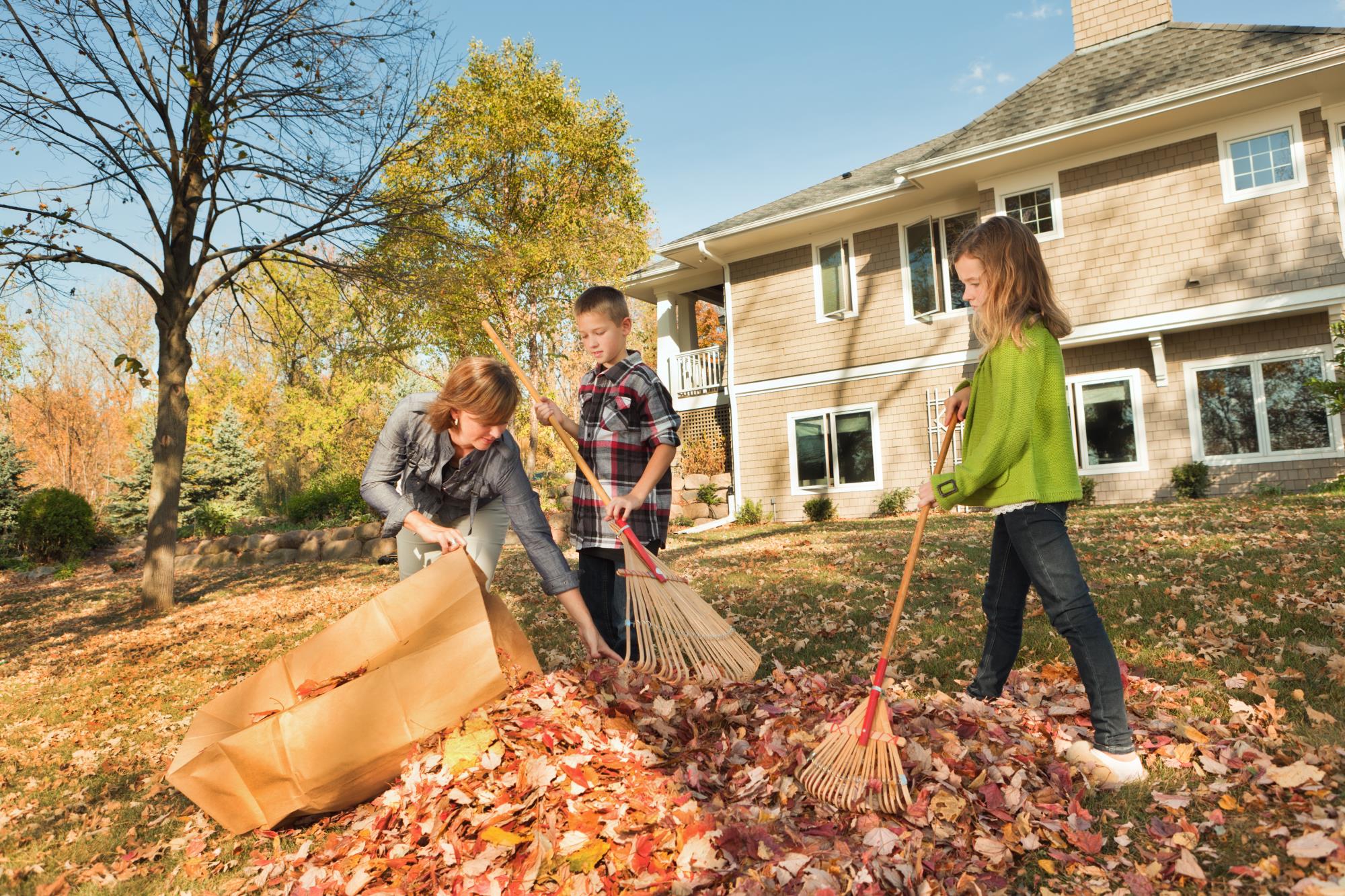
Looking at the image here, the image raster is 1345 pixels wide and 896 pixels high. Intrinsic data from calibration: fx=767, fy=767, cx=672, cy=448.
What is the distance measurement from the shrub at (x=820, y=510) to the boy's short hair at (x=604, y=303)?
11.3 metres

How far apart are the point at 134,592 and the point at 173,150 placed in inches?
214

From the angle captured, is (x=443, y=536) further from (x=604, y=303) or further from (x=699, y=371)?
(x=699, y=371)

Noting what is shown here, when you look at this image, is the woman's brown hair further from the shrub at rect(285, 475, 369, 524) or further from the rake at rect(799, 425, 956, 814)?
the shrub at rect(285, 475, 369, 524)

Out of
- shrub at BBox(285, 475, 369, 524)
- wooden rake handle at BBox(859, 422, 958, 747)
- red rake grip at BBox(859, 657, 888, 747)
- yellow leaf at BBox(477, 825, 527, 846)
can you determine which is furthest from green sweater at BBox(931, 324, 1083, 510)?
shrub at BBox(285, 475, 369, 524)

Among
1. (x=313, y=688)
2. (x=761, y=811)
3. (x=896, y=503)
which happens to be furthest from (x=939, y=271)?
(x=313, y=688)

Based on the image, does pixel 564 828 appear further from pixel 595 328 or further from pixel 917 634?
pixel 917 634

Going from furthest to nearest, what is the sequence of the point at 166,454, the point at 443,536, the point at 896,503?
the point at 896,503
the point at 166,454
the point at 443,536

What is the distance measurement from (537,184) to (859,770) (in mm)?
18728

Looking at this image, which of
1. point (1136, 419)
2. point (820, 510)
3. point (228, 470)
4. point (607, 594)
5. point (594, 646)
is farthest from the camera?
point (228, 470)

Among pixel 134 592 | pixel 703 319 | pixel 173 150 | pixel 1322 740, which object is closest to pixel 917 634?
pixel 1322 740

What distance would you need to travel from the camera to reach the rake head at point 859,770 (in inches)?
88.5

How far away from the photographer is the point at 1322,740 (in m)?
2.50

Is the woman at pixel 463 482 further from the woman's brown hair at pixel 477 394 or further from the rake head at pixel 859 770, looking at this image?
the rake head at pixel 859 770

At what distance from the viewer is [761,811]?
7.35 feet
